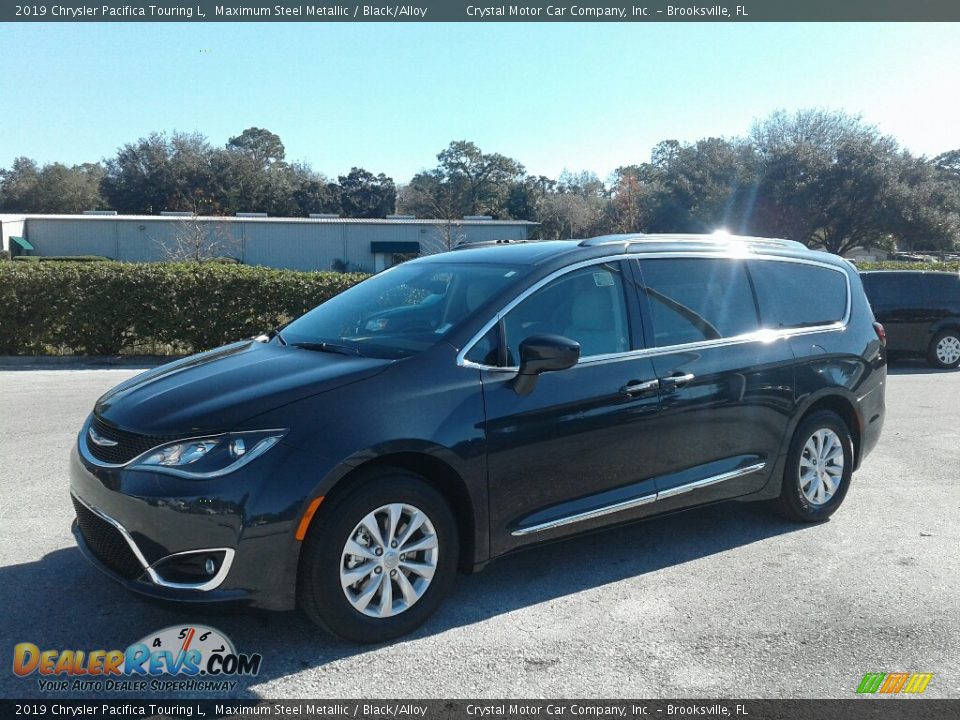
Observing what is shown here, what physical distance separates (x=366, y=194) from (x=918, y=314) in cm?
8054

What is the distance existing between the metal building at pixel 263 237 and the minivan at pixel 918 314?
33.4 m

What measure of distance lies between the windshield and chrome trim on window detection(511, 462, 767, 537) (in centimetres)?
109

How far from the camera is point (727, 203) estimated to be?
53.7m

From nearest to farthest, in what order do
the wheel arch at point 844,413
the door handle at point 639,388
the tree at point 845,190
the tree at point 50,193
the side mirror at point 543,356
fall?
1. the side mirror at point 543,356
2. the door handle at point 639,388
3. the wheel arch at point 844,413
4. the tree at point 845,190
5. the tree at point 50,193

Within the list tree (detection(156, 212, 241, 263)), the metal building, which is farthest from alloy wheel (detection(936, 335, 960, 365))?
the metal building

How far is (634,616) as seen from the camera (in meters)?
4.21

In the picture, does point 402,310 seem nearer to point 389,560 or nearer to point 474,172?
point 389,560

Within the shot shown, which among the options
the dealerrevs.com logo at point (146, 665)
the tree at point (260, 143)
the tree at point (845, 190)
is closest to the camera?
the dealerrevs.com logo at point (146, 665)

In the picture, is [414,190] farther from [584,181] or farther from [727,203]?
[727,203]

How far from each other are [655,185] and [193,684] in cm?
5910

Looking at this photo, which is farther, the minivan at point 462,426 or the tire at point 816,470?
the tire at point 816,470

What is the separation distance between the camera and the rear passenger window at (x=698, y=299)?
5.00 m

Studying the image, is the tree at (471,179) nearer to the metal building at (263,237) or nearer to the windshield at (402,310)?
the metal building at (263,237)

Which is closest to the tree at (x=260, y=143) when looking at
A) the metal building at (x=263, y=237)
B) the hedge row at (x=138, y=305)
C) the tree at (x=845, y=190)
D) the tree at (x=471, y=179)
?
the tree at (x=471, y=179)
